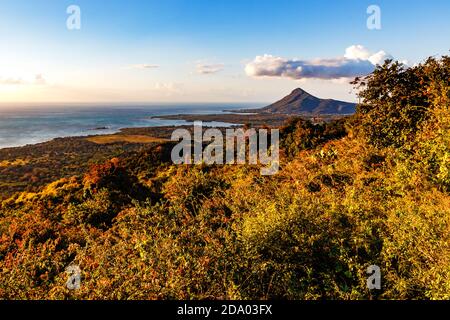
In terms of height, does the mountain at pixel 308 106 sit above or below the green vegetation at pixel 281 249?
above

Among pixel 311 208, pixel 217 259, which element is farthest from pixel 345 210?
pixel 217 259

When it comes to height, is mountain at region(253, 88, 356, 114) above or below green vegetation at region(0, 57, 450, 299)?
above

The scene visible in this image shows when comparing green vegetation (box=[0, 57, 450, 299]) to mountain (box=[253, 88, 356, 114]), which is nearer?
green vegetation (box=[0, 57, 450, 299])

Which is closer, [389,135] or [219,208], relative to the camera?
[219,208]

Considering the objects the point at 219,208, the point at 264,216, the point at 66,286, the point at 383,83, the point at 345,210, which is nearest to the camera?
the point at 66,286

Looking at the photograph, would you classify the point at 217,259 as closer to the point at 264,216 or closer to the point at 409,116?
the point at 264,216

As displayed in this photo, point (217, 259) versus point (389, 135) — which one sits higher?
point (389, 135)

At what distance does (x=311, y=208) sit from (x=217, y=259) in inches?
82.3

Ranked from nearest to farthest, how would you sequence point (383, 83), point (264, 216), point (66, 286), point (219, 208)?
1. point (66, 286)
2. point (264, 216)
3. point (219, 208)
4. point (383, 83)

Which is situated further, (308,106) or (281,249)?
(308,106)

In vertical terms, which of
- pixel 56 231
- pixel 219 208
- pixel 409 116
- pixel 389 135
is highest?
pixel 409 116

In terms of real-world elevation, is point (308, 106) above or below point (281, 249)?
above

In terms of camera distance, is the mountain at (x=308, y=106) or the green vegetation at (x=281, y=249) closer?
the green vegetation at (x=281, y=249)

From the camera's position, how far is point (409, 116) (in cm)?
959
